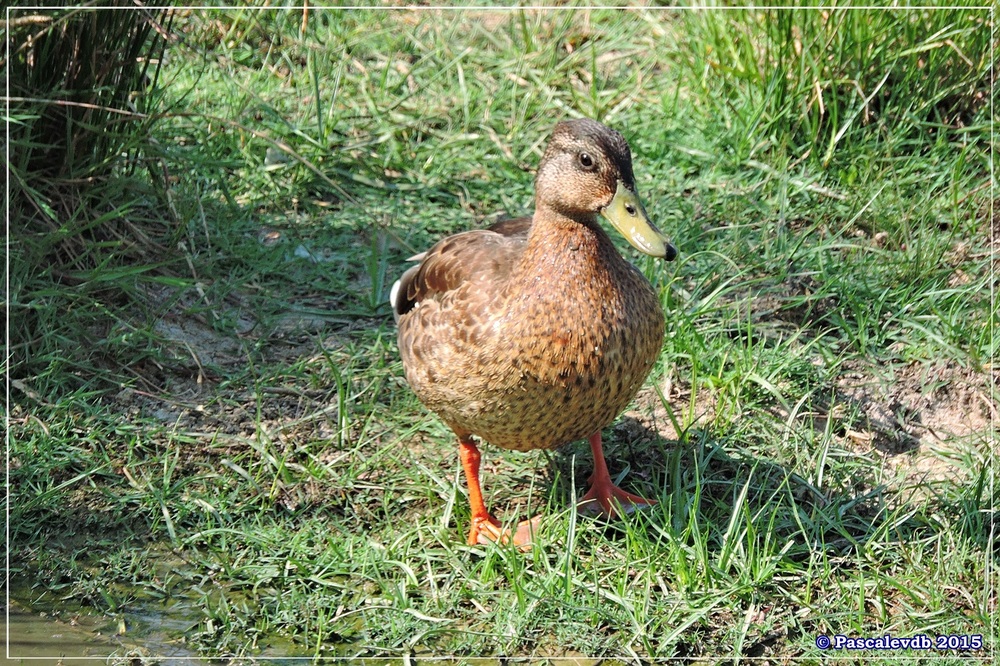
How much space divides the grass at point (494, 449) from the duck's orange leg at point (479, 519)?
0.06 meters

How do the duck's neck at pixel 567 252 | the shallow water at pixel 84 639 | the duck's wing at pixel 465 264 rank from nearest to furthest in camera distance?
the shallow water at pixel 84 639 → the duck's neck at pixel 567 252 → the duck's wing at pixel 465 264

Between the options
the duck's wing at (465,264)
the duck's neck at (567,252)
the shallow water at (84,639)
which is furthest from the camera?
the duck's wing at (465,264)

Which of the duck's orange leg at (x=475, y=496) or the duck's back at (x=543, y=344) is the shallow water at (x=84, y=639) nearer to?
the duck's orange leg at (x=475, y=496)

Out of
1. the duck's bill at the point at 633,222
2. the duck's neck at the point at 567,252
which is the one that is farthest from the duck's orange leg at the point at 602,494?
the duck's bill at the point at 633,222

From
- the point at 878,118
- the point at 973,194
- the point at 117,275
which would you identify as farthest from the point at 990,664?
the point at 117,275

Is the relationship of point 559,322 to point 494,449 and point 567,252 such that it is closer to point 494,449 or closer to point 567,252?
point 567,252

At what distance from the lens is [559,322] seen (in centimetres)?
315

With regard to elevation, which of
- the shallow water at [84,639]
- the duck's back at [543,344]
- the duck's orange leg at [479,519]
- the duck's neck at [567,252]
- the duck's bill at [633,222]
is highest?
the duck's bill at [633,222]

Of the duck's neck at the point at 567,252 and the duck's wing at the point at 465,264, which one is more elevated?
the duck's neck at the point at 567,252

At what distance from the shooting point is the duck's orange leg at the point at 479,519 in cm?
346

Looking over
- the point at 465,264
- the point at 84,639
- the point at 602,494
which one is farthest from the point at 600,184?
the point at 84,639

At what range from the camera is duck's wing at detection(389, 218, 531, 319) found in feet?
11.3

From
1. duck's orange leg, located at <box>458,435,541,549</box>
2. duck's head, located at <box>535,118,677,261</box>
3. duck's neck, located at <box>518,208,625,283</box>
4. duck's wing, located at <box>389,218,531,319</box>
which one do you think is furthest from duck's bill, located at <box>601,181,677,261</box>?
duck's orange leg, located at <box>458,435,541,549</box>

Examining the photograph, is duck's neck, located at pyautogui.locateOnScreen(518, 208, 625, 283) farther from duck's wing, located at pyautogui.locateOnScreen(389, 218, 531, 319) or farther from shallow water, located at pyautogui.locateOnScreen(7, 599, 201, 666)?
shallow water, located at pyautogui.locateOnScreen(7, 599, 201, 666)
